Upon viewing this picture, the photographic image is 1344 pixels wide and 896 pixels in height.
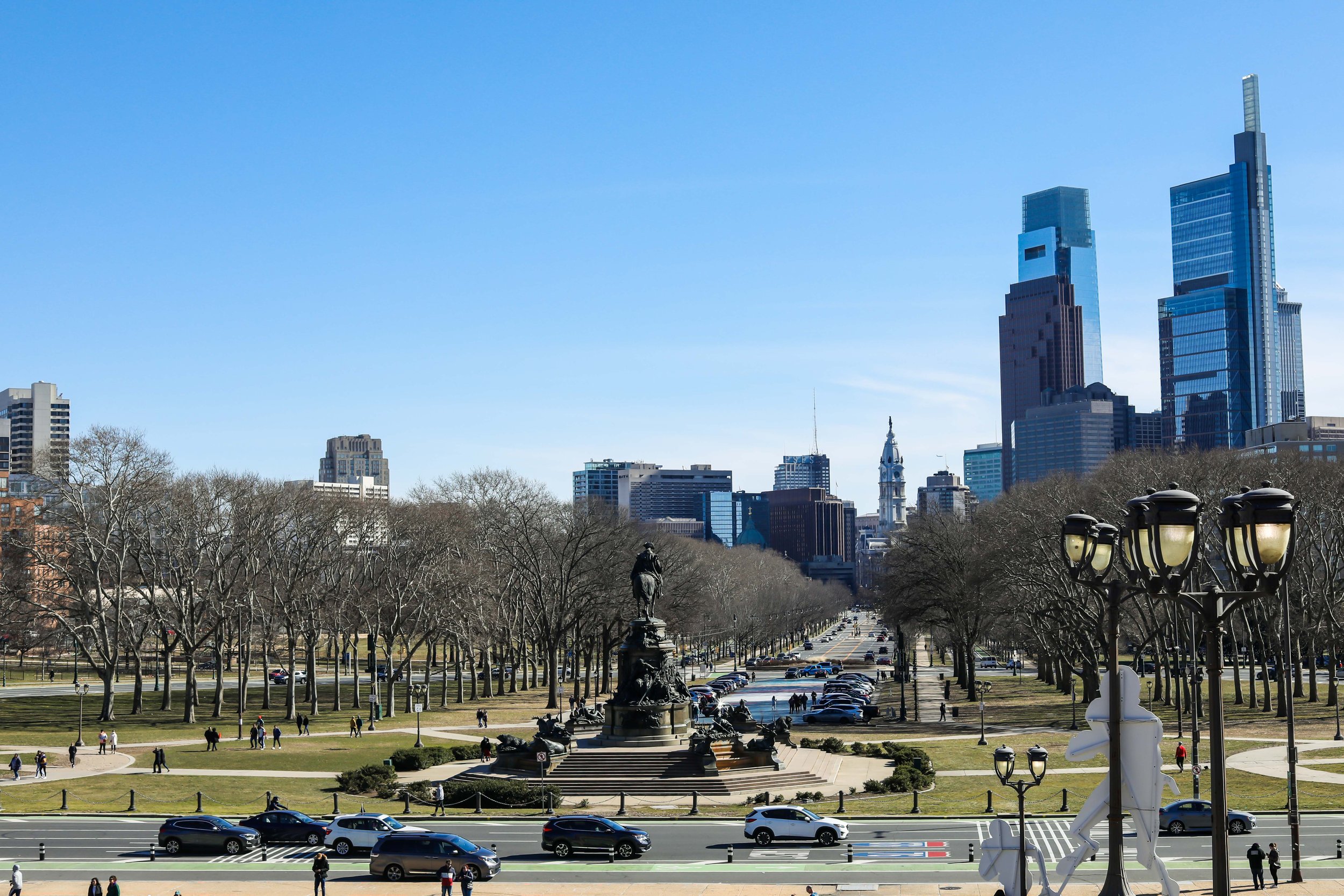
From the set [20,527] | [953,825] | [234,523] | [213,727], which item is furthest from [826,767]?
[20,527]

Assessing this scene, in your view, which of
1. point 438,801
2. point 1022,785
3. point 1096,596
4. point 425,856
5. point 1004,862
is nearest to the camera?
point 1004,862

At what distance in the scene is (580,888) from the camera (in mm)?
32906

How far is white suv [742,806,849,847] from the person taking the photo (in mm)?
39156

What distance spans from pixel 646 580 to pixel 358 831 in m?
23.7

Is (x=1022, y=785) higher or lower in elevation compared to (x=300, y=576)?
lower

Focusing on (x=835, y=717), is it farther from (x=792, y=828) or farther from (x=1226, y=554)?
(x=1226, y=554)

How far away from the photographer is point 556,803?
46.8 meters

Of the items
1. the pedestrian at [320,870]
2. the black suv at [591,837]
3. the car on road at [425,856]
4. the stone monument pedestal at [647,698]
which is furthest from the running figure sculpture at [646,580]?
the pedestrian at [320,870]

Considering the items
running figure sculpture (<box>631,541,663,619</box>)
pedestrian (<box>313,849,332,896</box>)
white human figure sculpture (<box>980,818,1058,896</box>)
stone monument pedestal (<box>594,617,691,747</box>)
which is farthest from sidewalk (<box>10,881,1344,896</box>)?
running figure sculpture (<box>631,541,663,619</box>)

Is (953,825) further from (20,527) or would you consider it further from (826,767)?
(20,527)

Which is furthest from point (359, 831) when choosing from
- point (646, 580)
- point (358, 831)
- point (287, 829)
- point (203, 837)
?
point (646, 580)

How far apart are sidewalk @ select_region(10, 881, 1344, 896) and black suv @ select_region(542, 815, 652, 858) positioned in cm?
360

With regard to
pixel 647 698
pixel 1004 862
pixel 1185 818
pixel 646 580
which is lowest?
pixel 1185 818

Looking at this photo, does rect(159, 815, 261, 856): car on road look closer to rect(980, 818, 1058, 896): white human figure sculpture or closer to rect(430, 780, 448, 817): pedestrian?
rect(430, 780, 448, 817): pedestrian
